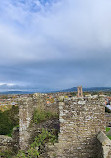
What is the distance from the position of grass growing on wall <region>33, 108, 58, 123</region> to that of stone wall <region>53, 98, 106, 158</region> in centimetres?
266

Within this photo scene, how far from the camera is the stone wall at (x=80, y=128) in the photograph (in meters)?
5.95

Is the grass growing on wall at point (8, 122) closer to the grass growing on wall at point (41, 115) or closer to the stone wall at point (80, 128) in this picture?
the grass growing on wall at point (41, 115)

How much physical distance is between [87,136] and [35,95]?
450 centimetres

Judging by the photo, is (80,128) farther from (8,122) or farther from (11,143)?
(8,122)

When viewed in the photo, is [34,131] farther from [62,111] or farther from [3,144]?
[3,144]

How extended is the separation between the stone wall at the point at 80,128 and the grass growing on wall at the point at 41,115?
2.66 m

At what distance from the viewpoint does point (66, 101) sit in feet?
20.2

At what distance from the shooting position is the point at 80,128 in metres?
5.98

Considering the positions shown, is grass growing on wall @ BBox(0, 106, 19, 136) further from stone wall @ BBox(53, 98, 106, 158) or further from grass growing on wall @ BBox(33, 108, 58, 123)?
stone wall @ BBox(53, 98, 106, 158)

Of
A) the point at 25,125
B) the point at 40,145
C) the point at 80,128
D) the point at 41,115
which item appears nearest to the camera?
the point at 80,128

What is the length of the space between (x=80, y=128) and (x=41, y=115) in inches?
126

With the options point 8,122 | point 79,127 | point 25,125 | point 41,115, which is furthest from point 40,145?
point 8,122

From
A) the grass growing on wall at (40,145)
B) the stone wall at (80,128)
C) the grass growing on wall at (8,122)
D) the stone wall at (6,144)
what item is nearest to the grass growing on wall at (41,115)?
the grass growing on wall at (40,145)

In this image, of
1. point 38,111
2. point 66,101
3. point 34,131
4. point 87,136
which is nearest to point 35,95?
point 38,111
